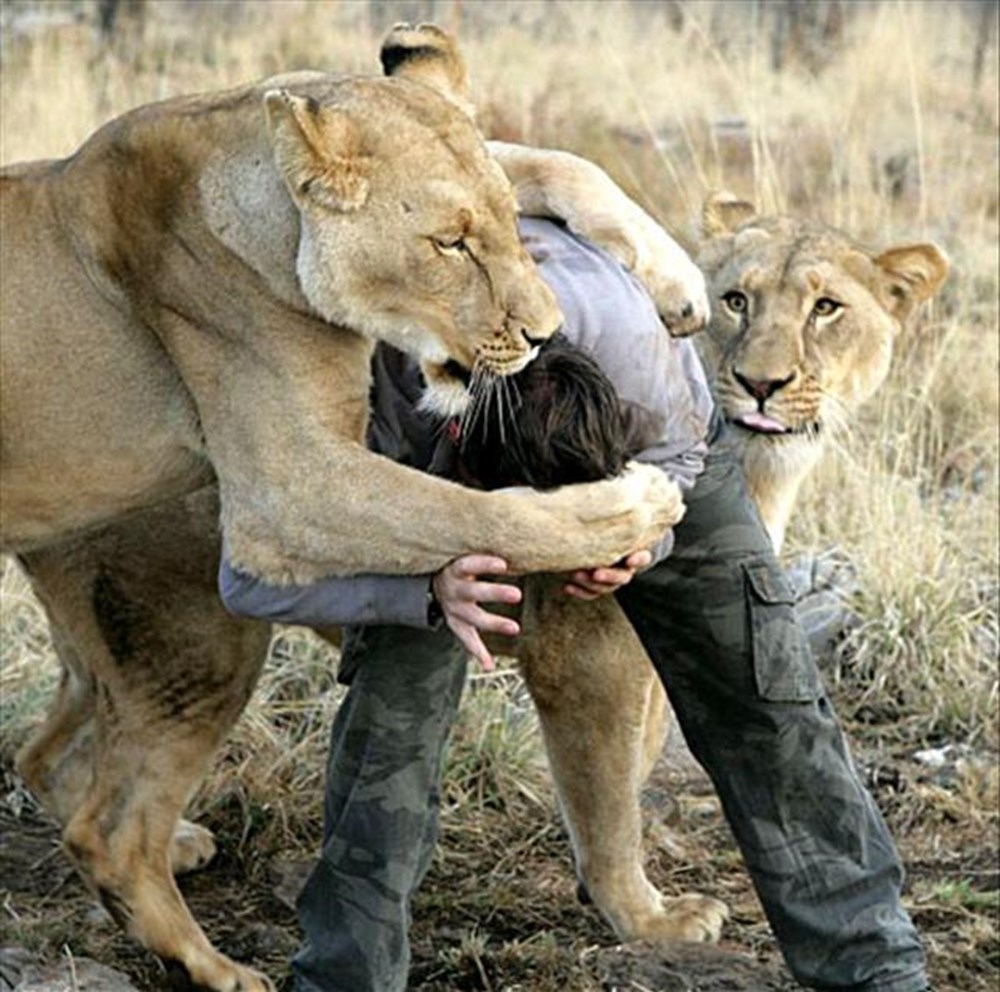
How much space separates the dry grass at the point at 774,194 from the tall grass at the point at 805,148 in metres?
0.01

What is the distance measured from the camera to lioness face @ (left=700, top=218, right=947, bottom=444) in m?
4.68

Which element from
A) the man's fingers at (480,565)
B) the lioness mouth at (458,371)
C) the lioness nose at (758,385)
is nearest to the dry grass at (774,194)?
the lioness nose at (758,385)

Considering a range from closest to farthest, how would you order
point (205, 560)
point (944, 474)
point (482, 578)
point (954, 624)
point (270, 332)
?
point (270, 332) → point (482, 578) → point (205, 560) → point (954, 624) → point (944, 474)

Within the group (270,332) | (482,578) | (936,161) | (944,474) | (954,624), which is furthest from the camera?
(936,161)

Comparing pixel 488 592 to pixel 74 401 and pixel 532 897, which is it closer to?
pixel 74 401

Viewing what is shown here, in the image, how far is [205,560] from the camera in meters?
4.26

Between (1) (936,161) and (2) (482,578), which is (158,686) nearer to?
(2) (482,578)

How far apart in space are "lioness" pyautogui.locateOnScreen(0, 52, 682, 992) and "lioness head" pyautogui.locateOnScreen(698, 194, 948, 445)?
1062mm

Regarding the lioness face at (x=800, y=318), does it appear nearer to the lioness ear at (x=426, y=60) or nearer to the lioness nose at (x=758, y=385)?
the lioness nose at (x=758, y=385)

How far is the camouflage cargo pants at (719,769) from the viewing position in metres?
3.95

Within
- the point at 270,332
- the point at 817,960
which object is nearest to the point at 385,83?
the point at 270,332

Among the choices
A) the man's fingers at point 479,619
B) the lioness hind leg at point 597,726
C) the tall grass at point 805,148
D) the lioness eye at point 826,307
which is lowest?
the tall grass at point 805,148

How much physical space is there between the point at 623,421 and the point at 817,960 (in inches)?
41.5

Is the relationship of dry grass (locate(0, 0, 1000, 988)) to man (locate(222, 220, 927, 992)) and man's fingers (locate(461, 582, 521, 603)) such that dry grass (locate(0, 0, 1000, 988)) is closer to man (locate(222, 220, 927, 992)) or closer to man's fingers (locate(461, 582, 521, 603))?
man (locate(222, 220, 927, 992))
